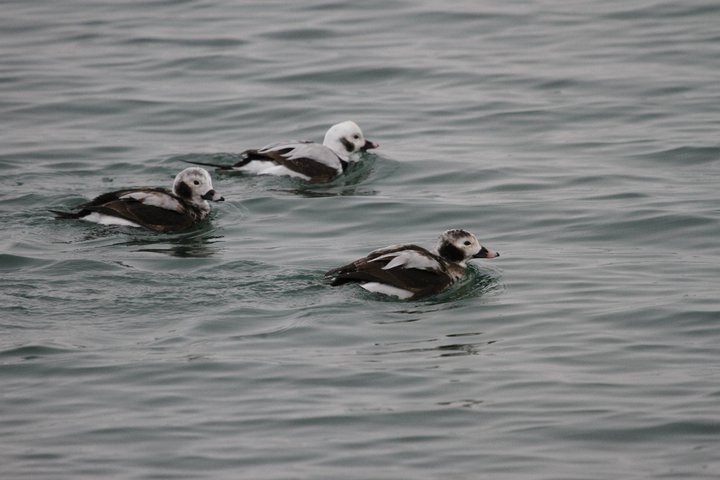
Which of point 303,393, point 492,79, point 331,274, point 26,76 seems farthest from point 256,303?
point 26,76

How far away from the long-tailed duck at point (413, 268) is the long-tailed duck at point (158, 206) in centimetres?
292

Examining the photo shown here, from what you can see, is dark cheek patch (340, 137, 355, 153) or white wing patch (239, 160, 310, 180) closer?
white wing patch (239, 160, 310, 180)

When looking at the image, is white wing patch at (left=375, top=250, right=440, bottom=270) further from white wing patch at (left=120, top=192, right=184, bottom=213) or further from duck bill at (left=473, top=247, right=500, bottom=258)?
white wing patch at (left=120, top=192, right=184, bottom=213)

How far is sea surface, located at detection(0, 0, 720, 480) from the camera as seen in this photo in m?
9.06

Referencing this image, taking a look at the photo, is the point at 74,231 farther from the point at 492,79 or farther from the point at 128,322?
the point at 492,79

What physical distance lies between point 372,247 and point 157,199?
98.0 inches

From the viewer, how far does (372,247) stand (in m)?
13.7

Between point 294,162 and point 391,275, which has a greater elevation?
point 294,162

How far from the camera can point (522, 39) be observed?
22.5m

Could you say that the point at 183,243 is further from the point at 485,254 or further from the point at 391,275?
the point at 485,254

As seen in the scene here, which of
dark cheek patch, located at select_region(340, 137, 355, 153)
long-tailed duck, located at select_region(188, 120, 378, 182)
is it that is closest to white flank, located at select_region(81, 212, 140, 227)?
long-tailed duck, located at select_region(188, 120, 378, 182)

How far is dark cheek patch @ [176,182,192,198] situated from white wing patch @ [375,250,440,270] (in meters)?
3.65

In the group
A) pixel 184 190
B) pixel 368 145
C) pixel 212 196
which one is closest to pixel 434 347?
pixel 212 196

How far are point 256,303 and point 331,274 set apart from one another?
2.75ft
